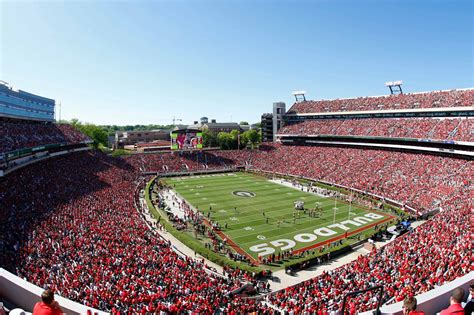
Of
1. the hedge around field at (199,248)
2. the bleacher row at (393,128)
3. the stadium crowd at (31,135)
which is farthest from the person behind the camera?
the bleacher row at (393,128)

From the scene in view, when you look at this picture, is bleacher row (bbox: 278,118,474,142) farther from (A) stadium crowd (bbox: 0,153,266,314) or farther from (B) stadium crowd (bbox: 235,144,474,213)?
(A) stadium crowd (bbox: 0,153,266,314)

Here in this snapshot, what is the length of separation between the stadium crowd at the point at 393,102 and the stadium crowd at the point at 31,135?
165ft

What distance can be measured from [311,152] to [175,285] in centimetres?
5069

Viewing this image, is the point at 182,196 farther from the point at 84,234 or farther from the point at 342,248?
the point at 342,248

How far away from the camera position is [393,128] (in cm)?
5153

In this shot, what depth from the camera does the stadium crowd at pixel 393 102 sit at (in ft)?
152

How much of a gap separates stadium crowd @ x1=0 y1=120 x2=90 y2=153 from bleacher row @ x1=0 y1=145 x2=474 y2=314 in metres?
3.25

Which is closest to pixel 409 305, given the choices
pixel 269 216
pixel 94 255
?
pixel 94 255

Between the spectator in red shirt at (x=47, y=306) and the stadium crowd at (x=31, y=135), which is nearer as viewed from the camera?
the spectator in red shirt at (x=47, y=306)

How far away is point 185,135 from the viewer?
65438 mm

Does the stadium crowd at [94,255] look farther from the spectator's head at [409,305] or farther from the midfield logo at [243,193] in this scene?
the midfield logo at [243,193]

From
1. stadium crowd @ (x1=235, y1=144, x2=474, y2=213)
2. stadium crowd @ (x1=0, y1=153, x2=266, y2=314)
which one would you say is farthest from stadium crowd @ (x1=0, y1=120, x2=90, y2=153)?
stadium crowd @ (x1=235, y1=144, x2=474, y2=213)

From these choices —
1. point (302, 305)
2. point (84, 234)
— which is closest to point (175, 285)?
point (302, 305)

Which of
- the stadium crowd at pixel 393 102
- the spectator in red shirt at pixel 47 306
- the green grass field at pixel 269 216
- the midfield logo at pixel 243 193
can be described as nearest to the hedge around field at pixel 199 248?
the green grass field at pixel 269 216
